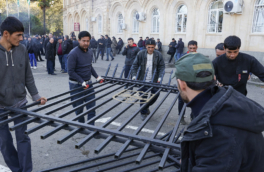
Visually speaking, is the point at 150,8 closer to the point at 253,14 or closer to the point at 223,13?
the point at 223,13

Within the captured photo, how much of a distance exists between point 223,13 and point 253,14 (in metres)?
1.87

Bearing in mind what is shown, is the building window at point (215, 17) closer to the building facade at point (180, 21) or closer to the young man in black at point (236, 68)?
the building facade at point (180, 21)

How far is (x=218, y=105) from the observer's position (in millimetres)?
1239

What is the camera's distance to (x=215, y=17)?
14820 mm

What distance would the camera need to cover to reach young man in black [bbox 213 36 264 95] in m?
3.48

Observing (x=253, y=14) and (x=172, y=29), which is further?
(x=172, y=29)

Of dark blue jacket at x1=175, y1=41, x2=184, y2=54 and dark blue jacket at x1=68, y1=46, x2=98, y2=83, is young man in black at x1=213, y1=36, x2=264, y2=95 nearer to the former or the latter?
dark blue jacket at x1=68, y1=46, x2=98, y2=83

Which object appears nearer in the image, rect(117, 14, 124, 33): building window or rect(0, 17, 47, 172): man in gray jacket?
rect(0, 17, 47, 172): man in gray jacket

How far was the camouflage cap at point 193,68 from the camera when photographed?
142 centimetres

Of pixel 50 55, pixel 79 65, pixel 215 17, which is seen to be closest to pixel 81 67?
pixel 79 65

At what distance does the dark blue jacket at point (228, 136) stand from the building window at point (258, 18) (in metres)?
13.3

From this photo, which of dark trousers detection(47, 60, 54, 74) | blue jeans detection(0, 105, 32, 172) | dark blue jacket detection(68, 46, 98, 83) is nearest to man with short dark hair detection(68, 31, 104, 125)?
dark blue jacket detection(68, 46, 98, 83)

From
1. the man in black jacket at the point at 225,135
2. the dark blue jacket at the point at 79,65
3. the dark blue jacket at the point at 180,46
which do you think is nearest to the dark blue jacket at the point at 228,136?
the man in black jacket at the point at 225,135

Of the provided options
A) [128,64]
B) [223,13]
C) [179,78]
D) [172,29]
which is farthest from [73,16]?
[179,78]
